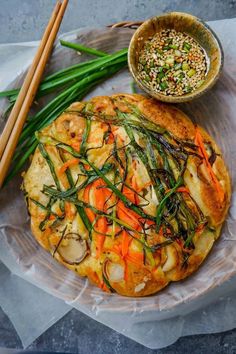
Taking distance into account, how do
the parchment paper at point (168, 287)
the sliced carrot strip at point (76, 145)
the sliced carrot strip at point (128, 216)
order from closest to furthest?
the sliced carrot strip at point (128, 216) → the sliced carrot strip at point (76, 145) → the parchment paper at point (168, 287)

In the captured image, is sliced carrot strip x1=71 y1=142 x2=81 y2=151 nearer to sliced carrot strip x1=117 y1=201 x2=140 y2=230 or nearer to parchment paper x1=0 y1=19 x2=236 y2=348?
sliced carrot strip x1=117 y1=201 x2=140 y2=230

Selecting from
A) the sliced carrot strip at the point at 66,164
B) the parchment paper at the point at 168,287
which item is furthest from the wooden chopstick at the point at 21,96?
the sliced carrot strip at the point at 66,164

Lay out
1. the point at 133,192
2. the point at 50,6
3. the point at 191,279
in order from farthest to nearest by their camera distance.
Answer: the point at 50,6
the point at 191,279
the point at 133,192

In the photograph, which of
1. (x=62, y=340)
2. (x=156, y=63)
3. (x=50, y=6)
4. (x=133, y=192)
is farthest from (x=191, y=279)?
(x=50, y=6)

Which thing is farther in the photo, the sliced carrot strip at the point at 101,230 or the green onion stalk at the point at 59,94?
the green onion stalk at the point at 59,94

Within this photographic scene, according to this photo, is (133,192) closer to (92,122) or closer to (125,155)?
(125,155)

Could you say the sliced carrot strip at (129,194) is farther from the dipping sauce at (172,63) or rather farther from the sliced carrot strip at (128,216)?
the dipping sauce at (172,63)
